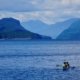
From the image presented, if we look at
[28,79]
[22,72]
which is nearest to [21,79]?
[28,79]

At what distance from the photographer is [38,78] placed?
51.2m

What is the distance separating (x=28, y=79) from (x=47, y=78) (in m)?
2.36

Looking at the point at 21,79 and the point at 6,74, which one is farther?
the point at 6,74

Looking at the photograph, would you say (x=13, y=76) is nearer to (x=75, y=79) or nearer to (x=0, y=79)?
(x=0, y=79)

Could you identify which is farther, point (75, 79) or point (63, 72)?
point (63, 72)

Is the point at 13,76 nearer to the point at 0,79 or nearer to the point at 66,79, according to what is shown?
the point at 0,79

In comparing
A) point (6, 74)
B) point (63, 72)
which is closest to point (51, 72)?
point (63, 72)

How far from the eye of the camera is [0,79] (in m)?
50.8

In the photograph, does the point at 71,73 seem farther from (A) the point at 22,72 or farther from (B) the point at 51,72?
(A) the point at 22,72

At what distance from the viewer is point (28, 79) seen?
50750 mm

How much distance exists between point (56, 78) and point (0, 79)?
6866mm

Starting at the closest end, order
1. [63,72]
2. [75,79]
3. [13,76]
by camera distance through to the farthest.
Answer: [75,79] < [13,76] < [63,72]

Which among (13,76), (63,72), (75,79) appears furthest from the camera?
(63,72)

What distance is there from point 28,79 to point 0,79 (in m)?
3.43
